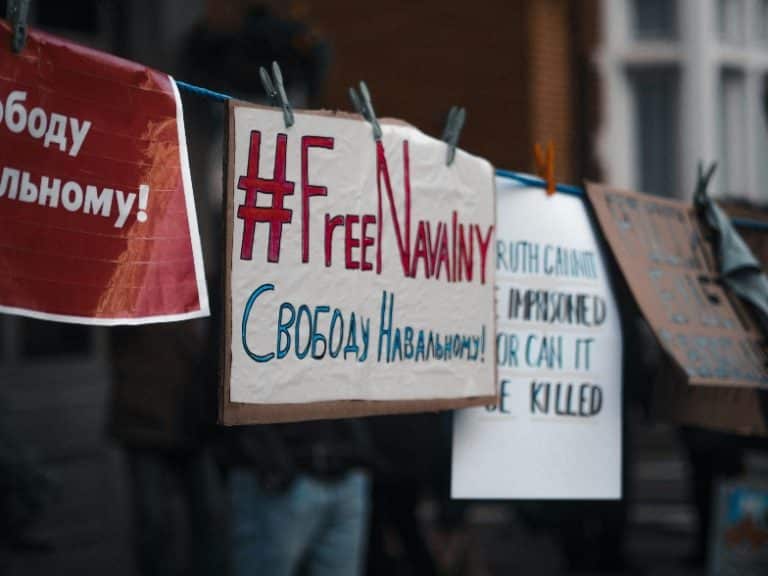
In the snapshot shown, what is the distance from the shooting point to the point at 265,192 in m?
2.71

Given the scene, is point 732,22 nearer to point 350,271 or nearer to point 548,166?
point 548,166

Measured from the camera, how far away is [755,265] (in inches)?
149

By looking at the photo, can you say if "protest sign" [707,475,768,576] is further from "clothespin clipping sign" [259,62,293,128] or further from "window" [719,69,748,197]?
"window" [719,69,748,197]

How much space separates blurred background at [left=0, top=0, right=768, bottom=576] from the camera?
6766 mm

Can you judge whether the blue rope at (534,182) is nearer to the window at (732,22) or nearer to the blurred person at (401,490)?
the blurred person at (401,490)

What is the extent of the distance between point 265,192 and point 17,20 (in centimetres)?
61

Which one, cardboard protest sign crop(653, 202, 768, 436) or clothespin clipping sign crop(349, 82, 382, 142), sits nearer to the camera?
clothespin clipping sign crop(349, 82, 382, 142)

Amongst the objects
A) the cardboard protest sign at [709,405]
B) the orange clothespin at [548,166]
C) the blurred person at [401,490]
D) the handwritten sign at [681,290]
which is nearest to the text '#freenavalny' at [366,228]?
the orange clothespin at [548,166]

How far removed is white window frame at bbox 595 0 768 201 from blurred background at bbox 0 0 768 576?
2cm

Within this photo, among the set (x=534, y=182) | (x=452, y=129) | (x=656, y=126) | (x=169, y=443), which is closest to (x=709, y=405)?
(x=534, y=182)

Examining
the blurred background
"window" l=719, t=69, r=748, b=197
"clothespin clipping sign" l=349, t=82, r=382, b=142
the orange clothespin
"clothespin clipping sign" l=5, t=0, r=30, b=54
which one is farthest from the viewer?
"window" l=719, t=69, r=748, b=197

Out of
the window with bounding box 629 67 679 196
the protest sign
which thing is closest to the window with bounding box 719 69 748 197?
the window with bounding box 629 67 679 196

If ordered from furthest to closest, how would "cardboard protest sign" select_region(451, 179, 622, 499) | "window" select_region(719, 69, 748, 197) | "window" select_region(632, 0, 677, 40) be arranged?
"window" select_region(719, 69, 748, 197), "window" select_region(632, 0, 677, 40), "cardboard protest sign" select_region(451, 179, 622, 499)

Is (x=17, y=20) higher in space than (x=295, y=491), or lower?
higher
